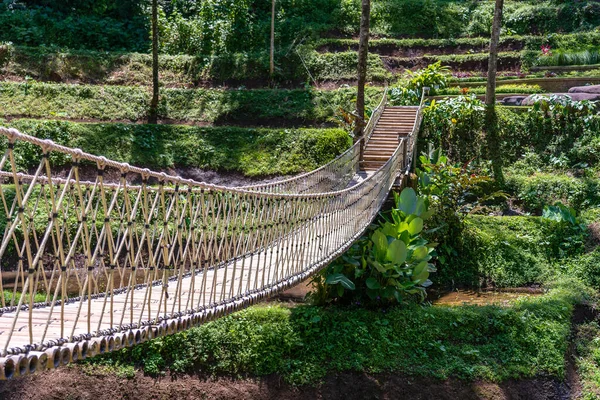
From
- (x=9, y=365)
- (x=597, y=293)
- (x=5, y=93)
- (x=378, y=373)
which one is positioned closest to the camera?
(x=9, y=365)

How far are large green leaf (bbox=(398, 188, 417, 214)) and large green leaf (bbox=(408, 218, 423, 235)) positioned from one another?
1.33 ft

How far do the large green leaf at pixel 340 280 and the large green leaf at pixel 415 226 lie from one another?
1160mm

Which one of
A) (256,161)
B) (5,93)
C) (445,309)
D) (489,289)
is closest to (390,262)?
(445,309)

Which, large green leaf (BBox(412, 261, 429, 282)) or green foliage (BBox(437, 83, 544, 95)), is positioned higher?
green foliage (BBox(437, 83, 544, 95))

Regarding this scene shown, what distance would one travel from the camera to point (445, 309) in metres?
9.65

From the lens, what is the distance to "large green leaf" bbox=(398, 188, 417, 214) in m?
9.91

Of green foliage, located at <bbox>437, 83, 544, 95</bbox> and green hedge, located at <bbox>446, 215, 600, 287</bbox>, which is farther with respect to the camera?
green foliage, located at <bbox>437, 83, 544, 95</bbox>

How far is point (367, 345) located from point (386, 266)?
106 cm

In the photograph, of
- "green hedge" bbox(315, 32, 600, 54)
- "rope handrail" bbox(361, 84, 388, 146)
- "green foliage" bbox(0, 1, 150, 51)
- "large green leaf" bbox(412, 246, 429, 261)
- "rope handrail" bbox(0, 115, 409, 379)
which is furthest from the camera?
"green hedge" bbox(315, 32, 600, 54)

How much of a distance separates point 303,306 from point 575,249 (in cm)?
481

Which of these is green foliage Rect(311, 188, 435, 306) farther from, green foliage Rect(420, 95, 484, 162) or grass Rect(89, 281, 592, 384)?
green foliage Rect(420, 95, 484, 162)

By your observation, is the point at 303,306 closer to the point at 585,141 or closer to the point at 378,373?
the point at 378,373

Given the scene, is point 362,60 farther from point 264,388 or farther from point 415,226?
point 264,388

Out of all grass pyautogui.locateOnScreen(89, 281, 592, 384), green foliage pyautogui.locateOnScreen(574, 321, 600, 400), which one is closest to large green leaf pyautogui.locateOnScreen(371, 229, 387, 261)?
grass pyautogui.locateOnScreen(89, 281, 592, 384)
